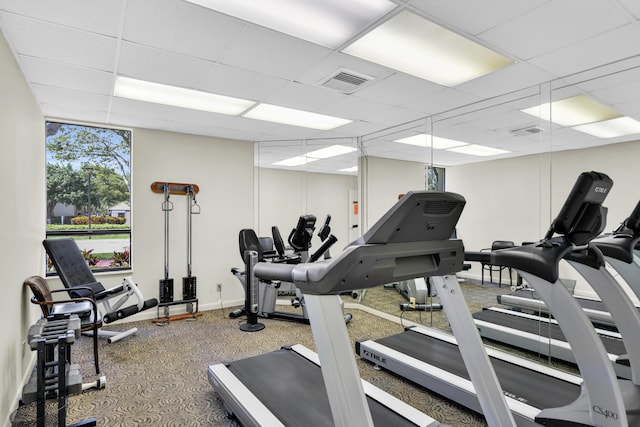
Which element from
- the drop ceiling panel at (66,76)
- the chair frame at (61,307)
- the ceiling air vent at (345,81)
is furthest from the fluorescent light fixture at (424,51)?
the chair frame at (61,307)

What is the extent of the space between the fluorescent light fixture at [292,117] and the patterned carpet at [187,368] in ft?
8.86

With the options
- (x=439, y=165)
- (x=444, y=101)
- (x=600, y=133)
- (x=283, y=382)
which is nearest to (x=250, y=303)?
(x=283, y=382)

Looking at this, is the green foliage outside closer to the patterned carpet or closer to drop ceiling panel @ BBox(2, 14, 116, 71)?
the patterned carpet

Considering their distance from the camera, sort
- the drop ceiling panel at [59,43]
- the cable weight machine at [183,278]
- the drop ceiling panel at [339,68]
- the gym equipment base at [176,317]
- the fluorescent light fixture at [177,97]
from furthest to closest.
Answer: the cable weight machine at [183,278] → the gym equipment base at [176,317] → the fluorescent light fixture at [177,97] → the drop ceiling panel at [339,68] → the drop ceiling panel at [59,43]

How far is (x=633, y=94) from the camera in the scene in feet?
10.5

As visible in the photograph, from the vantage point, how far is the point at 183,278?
17.1ft

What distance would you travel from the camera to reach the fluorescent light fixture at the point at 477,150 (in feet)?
13.9

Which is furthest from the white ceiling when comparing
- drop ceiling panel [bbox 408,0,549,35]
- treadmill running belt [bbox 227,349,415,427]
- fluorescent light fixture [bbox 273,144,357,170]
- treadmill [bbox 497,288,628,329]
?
treadmill running belt [bbox 227,349,415,427]

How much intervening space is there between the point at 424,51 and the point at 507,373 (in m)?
2.64

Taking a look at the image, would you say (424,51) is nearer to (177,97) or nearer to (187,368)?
(177,97)

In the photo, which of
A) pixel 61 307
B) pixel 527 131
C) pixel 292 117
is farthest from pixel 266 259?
pixel 527 131

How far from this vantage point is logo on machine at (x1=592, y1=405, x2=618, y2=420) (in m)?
1.82

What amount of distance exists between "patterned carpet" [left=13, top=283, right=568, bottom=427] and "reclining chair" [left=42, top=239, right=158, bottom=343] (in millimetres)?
351

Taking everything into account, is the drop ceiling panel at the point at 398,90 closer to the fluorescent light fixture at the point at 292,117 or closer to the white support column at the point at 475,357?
the fluorescent light fixture at the point at 292,117
